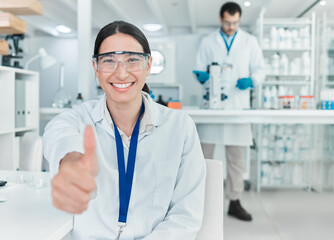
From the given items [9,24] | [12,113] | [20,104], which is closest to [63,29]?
[20,104]

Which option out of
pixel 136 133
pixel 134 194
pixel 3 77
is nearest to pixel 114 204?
pixel 134 194

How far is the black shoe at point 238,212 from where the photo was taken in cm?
285

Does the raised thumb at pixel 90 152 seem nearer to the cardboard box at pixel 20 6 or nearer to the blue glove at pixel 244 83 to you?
the cardboard box at pixel 20 6

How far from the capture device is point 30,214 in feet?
2.75

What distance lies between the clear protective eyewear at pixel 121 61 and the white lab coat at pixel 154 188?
7.1 inches

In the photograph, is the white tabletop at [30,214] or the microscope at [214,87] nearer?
the white tabletop at [30,214]

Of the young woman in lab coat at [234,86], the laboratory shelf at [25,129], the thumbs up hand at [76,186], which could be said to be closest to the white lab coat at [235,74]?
the young woman in lab coat at [234,86]

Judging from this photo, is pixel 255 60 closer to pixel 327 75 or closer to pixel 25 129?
pixel 327 75

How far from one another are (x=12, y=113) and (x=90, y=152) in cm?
258

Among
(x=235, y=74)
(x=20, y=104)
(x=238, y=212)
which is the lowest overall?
(x=238, y=212)

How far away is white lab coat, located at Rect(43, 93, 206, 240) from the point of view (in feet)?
3.16

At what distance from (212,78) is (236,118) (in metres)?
0.36

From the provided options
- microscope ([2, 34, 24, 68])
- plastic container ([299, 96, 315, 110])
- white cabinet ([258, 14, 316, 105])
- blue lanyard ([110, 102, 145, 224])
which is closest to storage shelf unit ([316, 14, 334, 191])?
white cabinet ([258, 14, 316, 105])

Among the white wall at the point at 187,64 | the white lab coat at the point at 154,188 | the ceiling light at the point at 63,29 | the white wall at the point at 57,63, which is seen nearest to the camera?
the white lab coat at the point at 154,188
